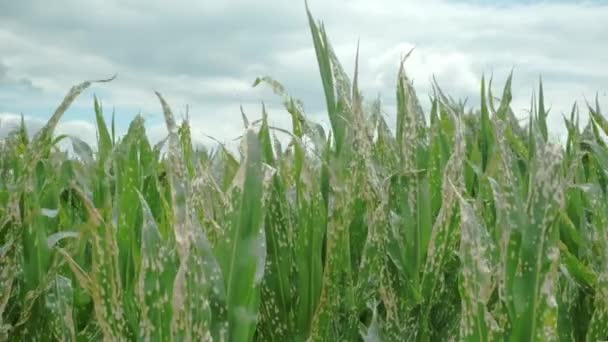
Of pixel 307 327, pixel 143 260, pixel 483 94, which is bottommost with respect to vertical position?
pixel 307 327

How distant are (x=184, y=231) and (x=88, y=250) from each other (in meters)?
0.72

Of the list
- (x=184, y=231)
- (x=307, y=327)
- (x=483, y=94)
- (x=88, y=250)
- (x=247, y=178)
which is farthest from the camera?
(x=483, y=94)

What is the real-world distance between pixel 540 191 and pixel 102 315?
1.50ft

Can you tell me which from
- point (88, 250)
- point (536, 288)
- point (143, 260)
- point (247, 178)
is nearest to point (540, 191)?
point (536, 288)

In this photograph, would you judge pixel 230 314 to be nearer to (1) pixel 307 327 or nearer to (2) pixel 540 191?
(1) pixel 307 327

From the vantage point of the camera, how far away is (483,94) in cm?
171

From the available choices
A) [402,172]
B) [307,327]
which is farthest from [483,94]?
[307,327]

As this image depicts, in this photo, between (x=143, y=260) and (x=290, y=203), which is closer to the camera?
(x=143, y=260)

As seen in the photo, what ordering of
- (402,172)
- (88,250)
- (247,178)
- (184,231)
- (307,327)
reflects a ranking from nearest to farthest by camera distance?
(184,231) → (247,178) → (307,327) → (402,172) → (88,250)

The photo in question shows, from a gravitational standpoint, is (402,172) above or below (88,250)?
above

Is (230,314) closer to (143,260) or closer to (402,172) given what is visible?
(143,260)

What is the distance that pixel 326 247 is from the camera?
1.03 meters

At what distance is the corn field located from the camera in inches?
30.7

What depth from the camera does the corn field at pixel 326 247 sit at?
0.78 m
